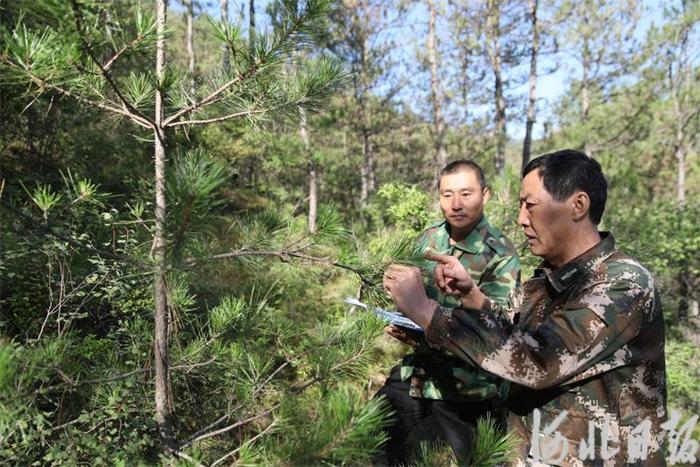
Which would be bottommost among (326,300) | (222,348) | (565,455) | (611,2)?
(326,300)

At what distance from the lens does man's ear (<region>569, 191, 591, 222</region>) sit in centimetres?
127

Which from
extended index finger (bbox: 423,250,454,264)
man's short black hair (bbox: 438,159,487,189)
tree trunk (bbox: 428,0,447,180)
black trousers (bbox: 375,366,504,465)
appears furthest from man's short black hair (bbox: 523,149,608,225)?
tree trunk (bbox: 428,0,447,180)

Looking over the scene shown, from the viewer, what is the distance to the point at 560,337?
3.65ft

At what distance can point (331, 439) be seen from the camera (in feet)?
2.81

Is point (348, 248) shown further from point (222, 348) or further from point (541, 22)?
point (541, 22)

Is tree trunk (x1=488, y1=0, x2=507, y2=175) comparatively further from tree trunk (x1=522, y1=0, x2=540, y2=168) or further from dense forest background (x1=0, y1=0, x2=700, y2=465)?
dense forest background (x1=0, y1=0, x2=700, y2=465)

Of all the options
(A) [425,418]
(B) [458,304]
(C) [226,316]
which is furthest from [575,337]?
(A) [425,418]

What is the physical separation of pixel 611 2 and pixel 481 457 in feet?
50.7

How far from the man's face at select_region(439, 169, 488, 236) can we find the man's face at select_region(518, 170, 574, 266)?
0.89 meters

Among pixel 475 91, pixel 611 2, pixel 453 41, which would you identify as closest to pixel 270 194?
pixel 453 41

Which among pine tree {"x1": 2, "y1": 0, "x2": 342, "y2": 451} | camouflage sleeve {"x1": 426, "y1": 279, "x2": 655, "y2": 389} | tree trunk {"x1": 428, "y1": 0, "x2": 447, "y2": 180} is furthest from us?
tree trunk {"x1": 428, "y1": 0, "x2": 447, "y2": 180}

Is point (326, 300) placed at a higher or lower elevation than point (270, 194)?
lower

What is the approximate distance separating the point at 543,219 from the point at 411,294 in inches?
17.9

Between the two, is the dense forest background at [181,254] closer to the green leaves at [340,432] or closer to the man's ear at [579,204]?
the green leaves at [340,432]
